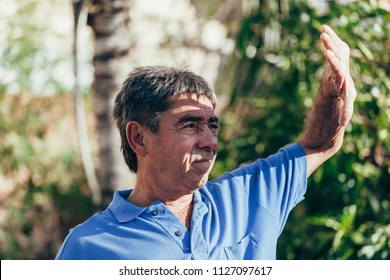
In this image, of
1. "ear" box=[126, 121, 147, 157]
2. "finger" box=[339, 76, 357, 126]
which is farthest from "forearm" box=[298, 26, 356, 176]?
"ear" box=[126, 121, 147, 157]

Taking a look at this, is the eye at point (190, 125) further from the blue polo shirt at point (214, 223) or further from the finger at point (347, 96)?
the finger at point (347, 96)

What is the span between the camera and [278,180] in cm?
237

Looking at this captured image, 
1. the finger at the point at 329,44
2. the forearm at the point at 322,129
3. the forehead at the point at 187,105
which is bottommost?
the forearm at the point at 322,129

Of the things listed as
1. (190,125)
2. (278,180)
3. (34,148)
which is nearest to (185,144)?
(190,125)

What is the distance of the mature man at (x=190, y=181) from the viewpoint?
84.0 inches

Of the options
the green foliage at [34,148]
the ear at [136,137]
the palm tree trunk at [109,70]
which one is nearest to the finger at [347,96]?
the ear at [136,137]

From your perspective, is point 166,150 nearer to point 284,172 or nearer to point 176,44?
point 284,172

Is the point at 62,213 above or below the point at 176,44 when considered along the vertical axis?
below

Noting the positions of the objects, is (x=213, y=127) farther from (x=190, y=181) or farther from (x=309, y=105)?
(x=309, y=105)

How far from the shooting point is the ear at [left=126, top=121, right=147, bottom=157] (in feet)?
7.52

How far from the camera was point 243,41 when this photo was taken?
14.1ft

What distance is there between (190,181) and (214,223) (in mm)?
187
